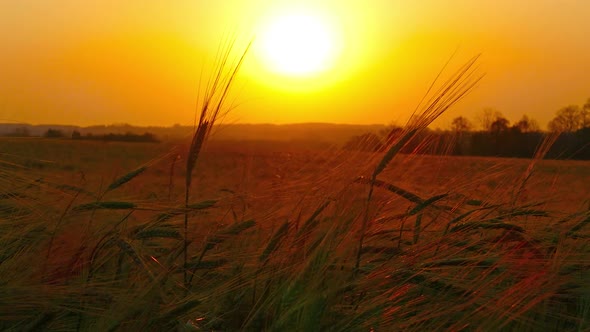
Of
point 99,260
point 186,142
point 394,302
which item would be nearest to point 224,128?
point 186,142

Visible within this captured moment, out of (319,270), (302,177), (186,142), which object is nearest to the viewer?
(319,270)

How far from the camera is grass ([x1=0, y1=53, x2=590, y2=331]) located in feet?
3.93

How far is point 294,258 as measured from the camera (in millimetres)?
1289

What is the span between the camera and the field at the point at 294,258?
1.20 m

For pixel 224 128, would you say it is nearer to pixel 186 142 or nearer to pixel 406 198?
pixel 186 142

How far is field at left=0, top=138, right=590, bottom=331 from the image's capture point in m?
1.20

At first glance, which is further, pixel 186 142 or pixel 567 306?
pixel 186 142

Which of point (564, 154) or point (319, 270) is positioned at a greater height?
point (564, 154)

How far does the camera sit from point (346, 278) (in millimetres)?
1182

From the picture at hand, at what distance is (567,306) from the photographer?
4.90ft

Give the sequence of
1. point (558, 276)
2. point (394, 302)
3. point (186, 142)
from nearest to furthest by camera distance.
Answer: point (394, 302) < point (558, 276) < point (186, 142)

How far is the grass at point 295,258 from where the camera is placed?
1198mm

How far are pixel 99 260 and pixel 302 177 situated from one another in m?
0.60

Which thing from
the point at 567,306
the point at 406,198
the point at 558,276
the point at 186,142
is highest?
the point at 186,142
